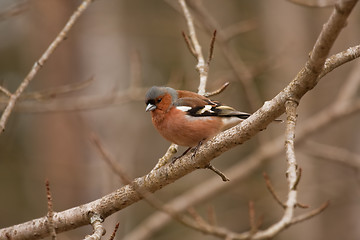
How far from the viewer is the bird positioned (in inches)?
202

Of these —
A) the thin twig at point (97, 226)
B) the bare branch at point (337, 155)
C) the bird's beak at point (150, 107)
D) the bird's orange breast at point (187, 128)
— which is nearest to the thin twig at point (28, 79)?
the thin twig at point (97, 226)

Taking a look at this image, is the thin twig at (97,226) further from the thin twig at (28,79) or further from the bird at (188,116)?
Result: the bird at (188,116)

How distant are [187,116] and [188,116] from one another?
0.04ft

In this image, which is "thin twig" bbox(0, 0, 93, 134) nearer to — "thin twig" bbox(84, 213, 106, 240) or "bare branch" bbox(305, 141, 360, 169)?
"thin twig" bbox(84, 213, 106, 240)

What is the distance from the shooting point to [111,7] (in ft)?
45.8

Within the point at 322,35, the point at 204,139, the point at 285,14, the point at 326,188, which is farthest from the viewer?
the point at 285,14

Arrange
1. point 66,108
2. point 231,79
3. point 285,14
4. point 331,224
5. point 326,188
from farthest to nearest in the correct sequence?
1. point 285,14
2. point 331,224
3. point 326,188
4. point 231,79
5. point 66,108

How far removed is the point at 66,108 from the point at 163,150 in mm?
7105

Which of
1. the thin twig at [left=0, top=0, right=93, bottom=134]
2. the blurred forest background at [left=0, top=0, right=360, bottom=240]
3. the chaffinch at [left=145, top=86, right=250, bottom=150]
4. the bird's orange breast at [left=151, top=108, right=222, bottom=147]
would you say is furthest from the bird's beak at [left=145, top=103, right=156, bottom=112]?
the blurred forest background at [left=0, top=0, right=360, bottom=240]

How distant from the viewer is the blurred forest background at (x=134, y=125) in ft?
31.1

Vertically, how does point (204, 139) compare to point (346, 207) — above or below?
below

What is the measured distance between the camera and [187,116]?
5.35m

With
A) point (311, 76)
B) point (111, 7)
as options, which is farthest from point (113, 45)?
point (311, 76)

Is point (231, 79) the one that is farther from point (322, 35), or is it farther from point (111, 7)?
point (111, 7)
